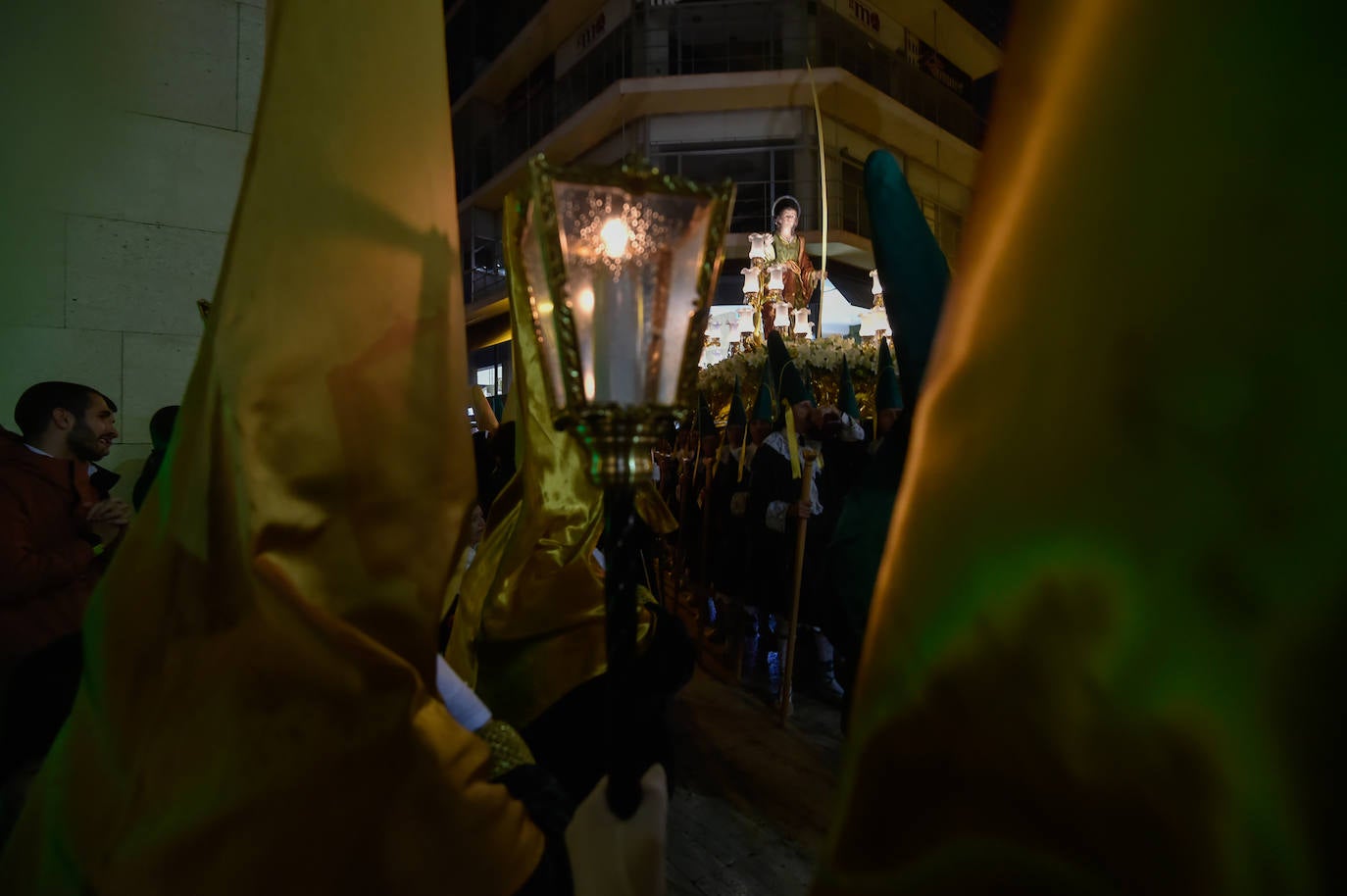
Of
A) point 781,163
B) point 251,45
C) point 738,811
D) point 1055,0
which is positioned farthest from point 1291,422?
point 781,163

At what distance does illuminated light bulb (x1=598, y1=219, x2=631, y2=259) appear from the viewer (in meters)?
0.91

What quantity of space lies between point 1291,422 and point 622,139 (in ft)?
71.6

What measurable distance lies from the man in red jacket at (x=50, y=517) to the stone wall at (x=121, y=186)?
1.91ft

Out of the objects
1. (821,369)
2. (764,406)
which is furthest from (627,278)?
(821,369)

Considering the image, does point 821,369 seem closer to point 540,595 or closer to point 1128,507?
point 540,595

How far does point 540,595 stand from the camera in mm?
2650

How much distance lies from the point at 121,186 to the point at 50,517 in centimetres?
178

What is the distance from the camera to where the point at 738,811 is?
3691 millimetres

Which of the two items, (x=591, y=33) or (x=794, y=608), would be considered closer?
(x=794, y=608)

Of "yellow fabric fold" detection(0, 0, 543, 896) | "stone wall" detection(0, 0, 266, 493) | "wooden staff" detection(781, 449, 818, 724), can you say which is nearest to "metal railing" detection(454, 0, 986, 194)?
"wooden staff" detection(781, 449, 818, 724)

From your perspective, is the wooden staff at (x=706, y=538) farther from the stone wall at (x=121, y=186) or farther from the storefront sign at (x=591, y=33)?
the storefront sign at (x=591, y=33)

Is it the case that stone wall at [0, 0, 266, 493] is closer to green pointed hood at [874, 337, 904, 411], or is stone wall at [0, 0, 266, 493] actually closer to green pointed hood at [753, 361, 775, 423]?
green pointed hood at [874, 337, 904, 411]

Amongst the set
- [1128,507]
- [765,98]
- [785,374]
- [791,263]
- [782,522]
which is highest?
[765,98]

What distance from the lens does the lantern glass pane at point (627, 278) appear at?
0.91 metres
